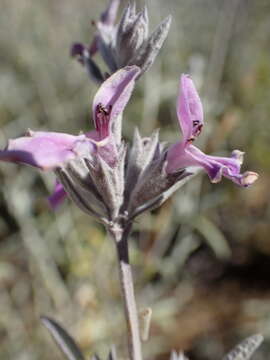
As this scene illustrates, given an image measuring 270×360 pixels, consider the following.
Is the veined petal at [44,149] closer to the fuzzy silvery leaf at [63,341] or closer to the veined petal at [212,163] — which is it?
the veined petal at [212,163]

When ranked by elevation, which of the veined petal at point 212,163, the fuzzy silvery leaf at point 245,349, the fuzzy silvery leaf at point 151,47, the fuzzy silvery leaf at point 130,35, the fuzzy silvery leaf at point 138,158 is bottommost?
the fuzzy silvery leaf at point 245,349

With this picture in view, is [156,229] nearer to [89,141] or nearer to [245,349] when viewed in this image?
[245,349]

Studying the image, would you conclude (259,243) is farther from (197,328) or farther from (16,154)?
(16,154)

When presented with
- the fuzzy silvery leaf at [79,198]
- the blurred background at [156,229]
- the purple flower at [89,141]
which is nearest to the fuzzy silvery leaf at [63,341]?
the fuzzy silvery leaf at [79,198]

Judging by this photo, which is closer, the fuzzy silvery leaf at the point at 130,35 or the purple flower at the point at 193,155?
the purple flower at the point at 193,155

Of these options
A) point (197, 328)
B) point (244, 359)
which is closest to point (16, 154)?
point (244, 359)

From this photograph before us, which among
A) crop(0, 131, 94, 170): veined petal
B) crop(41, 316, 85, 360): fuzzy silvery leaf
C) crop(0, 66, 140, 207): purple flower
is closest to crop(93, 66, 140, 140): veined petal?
crop(0, 66, 140, 207): purple flower

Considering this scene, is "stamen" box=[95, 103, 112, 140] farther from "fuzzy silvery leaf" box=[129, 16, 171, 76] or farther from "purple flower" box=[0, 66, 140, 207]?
"fuzzy silvery leaf" box=[129, 16, 171, 76]
